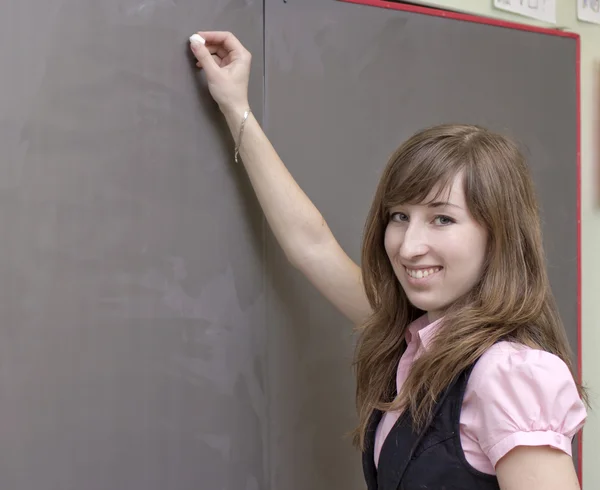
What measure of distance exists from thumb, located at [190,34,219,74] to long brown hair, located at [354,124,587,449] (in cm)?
36

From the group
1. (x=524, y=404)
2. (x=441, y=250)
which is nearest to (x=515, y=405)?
(x=524, y=404)

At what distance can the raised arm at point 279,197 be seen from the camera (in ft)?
4.23

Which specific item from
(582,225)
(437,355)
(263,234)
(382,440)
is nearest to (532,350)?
(437,355)

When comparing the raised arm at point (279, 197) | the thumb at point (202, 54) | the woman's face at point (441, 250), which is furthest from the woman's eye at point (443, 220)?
the thumb at point (202, 54)

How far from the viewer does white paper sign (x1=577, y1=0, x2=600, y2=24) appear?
190 centimetres

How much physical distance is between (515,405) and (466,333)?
13 centimetres

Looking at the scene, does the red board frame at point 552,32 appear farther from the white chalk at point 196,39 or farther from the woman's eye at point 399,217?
the woman's eye at point 399,217

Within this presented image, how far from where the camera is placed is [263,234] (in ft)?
4.55

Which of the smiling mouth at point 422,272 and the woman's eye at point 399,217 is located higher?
the woman's eye at point 399,217

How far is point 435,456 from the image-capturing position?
1043mm

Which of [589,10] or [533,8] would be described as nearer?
[533,8]

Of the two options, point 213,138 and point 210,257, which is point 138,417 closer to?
point 210,257

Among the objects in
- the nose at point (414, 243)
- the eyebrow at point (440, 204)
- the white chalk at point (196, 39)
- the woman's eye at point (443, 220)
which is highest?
the white chalk at point (196, 39)

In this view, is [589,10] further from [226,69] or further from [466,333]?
[466,333]
